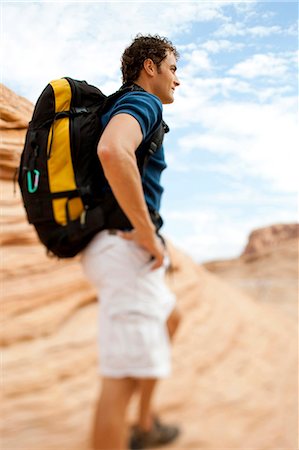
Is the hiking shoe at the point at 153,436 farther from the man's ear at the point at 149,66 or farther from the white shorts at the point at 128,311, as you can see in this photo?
the man's ear at the point at 149,66

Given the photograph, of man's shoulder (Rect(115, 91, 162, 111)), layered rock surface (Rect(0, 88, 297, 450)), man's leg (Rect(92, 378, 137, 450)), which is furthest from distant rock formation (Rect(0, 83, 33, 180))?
man's leg (Rect(92, 378, 137, 450))

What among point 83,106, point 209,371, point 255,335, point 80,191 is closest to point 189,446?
point 209,371

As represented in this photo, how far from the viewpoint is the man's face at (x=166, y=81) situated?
2.96 m

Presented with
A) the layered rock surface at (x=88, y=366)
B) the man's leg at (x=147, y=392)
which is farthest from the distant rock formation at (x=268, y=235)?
the man's leg at (x=147, y=392)

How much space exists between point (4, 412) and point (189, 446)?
3.75 feet

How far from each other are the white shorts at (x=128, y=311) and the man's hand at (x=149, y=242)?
0.07 feet

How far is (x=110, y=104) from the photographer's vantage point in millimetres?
2717

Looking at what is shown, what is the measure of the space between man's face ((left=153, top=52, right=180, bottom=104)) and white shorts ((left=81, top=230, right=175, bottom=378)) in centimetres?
91

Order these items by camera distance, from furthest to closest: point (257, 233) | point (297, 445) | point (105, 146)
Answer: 1. point (257, 233)
2. point (297, 445)
3. point (105, 146)

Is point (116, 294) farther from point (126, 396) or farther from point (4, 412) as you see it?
point (4, 412)

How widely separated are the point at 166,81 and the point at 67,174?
849mm

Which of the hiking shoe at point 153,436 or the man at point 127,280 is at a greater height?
the man at point 127,280

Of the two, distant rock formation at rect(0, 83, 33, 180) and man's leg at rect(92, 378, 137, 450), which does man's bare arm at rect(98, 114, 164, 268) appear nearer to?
man's leg at rect(92, 378, 137, 450)

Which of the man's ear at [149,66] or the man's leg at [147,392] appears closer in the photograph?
the man's leg at [147,392]
